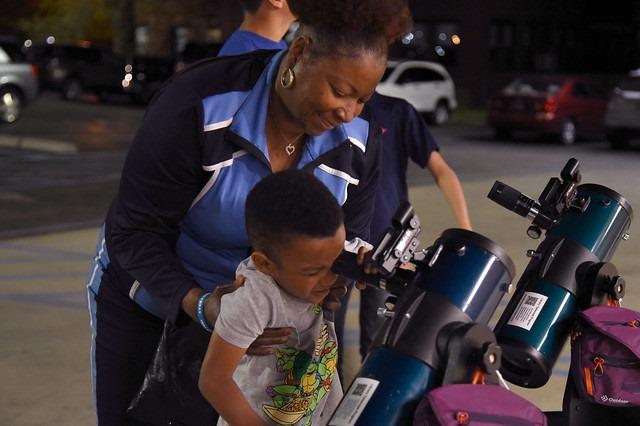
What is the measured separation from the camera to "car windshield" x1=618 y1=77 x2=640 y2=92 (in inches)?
788

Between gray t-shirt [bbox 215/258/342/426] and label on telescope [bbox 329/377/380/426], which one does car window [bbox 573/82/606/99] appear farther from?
label on telescope [bbox 329/377/380/426]

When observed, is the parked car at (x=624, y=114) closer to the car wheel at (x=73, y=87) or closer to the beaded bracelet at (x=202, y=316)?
the car wheel at (x=73, y=87)

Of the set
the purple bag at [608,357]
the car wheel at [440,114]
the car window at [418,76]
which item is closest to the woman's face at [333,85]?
the purple bag at [608,357]

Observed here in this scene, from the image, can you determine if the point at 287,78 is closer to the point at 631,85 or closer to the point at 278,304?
the point at 278,304

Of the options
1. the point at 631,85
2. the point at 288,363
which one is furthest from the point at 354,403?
the point at 631,85

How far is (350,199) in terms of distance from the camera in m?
2.73

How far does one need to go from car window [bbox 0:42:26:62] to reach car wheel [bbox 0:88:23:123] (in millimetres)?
655

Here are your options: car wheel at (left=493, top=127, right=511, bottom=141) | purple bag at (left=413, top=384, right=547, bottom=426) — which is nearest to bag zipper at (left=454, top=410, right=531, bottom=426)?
purple bag at (left=413, top=384, right=547, bottom=426)

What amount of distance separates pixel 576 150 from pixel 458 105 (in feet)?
45.0

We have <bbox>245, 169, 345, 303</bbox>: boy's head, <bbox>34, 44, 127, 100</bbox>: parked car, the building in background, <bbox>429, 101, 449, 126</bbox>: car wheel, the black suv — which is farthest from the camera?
the building in background

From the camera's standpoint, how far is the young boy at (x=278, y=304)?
2180 millimetres

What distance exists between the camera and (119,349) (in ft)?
9.29

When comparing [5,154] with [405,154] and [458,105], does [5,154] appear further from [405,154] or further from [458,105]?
[458,105]

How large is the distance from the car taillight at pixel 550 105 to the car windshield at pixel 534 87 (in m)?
0.26
